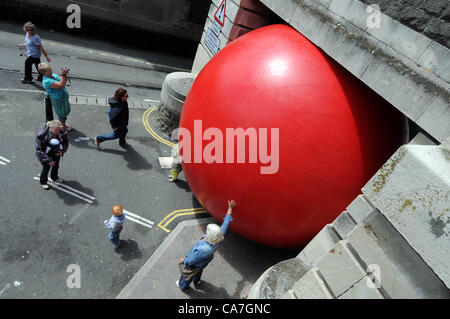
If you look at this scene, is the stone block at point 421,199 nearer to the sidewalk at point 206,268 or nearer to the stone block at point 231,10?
the sidewalk at point 206,268

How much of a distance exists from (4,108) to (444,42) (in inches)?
388

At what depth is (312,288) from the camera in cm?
316

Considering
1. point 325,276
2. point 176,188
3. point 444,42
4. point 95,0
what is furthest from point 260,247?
point 95,0

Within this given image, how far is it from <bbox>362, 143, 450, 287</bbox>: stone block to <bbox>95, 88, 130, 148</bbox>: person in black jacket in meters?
6.14

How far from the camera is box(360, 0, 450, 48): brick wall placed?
3125mm

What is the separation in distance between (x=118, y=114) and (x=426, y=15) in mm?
6326

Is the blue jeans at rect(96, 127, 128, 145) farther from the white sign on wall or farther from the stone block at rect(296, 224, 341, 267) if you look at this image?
the stone block at rect(296, 224, 341, 267)

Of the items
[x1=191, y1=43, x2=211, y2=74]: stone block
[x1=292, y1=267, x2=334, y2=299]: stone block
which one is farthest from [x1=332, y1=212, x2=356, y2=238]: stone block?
[x1=191, y1=43, x2=211, y2=74]: stone block

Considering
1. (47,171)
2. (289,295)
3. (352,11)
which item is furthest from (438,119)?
(47,171)

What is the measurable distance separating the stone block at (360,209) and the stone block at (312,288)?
75 centimetres

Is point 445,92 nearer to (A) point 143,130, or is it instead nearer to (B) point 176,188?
(B) point 176,188

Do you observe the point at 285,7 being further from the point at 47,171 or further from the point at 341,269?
the point at 47,171

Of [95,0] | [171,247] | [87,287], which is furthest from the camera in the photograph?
[95,0]
